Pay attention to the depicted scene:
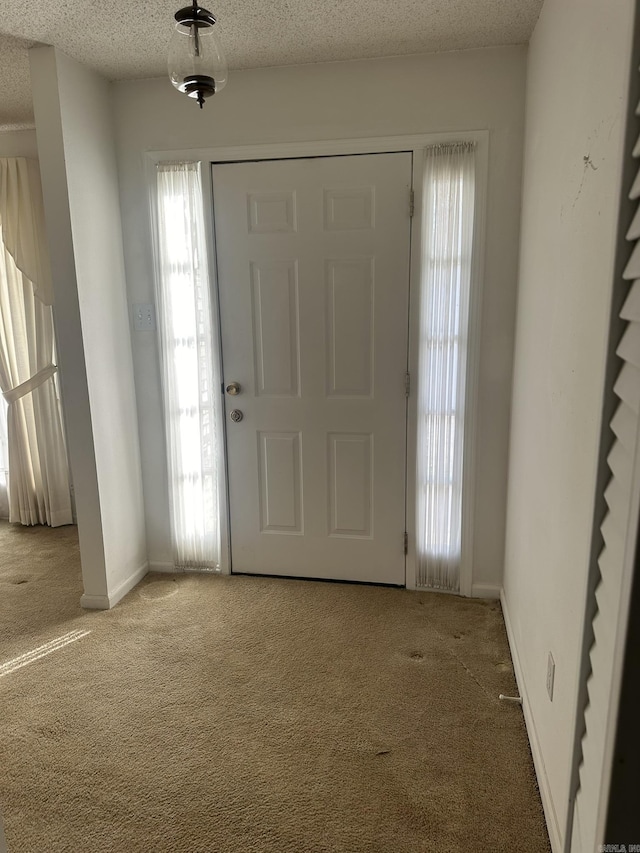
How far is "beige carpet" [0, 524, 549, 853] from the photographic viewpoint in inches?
64.2

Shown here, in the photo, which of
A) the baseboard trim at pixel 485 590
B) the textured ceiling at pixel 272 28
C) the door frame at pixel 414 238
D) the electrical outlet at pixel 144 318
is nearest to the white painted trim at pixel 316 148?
the door frame at pixel 414 238

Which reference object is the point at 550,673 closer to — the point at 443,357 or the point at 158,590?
the point at 443,357

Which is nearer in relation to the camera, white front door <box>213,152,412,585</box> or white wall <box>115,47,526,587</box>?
white wall <box>115,47,526,587</box>

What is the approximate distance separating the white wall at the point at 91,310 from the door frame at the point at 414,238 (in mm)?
302

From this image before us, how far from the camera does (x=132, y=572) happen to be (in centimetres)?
304

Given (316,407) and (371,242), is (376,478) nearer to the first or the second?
(316,407)

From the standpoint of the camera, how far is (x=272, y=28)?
7.30 feet

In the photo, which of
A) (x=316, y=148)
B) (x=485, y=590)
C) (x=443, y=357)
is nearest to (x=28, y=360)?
(x=316, y=148)

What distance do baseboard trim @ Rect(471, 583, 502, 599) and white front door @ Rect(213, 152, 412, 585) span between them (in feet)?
1.18

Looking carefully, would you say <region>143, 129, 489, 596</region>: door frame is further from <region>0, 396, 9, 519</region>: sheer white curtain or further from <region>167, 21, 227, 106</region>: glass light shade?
<region>0, 396, 9, 519</region>: sheer white curtain

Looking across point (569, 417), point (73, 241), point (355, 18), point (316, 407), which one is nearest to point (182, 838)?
point (569, 417)

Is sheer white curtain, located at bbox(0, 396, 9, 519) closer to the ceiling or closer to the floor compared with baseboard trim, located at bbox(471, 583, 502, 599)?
closer to the ceiling

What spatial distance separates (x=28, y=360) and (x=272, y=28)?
253cm

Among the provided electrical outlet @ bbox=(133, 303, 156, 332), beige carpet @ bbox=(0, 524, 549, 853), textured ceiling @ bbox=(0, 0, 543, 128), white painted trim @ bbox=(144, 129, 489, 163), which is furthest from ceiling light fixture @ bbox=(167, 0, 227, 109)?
beige carpet @ bbox=(0, 524, 549, 853)
